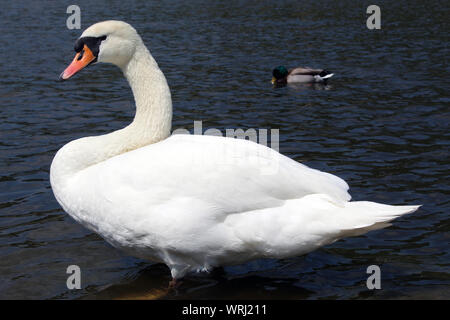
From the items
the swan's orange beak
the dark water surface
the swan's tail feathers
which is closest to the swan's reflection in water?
the dark water surface

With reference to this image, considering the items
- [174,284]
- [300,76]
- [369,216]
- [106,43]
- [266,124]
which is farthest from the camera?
[300,76]

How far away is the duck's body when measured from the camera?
1438 cm

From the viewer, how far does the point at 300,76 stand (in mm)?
14844

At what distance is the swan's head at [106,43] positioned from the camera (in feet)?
17.7

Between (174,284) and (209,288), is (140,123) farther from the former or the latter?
(209,288)

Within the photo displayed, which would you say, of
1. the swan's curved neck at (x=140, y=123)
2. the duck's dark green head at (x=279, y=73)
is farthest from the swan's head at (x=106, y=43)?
the duck's dark green head at (x=279, y=73)

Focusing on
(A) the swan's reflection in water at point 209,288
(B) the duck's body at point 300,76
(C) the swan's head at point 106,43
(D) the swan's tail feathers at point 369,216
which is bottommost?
(A) the swan's reflection in water at point 209,288

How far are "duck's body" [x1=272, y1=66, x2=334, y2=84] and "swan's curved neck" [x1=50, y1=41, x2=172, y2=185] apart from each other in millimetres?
9139

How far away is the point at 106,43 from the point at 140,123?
2.60ft

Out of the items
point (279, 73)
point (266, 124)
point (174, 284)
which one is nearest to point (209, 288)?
point (174, 284)

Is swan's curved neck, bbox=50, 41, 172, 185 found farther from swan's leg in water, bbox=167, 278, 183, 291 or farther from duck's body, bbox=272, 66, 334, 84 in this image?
duck's body, bbox=272, 66, 334, 84

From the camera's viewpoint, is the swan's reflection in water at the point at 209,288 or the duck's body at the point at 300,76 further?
the duck's body at the point at 300,76

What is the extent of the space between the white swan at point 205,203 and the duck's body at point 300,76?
9.42m

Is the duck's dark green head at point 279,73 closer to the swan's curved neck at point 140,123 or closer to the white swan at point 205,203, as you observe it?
the swan's curved neck at point 140,123
